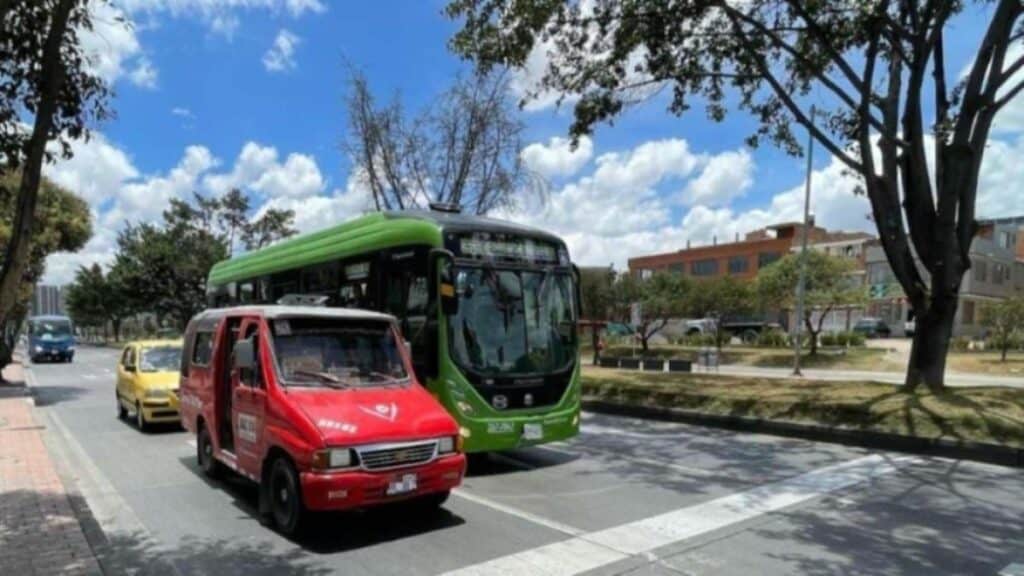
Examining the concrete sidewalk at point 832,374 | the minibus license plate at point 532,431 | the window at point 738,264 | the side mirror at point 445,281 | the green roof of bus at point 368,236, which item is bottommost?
the concrete sidewalk at point 832,374

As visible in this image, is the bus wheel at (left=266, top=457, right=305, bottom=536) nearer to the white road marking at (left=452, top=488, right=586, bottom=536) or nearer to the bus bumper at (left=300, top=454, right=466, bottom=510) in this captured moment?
the bus bumper at (left=300, top=454, right=466, bottom=510)

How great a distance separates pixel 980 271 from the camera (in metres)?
62.8

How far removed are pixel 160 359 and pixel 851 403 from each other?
12.8m

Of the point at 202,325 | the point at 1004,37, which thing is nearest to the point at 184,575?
the point at 202,325

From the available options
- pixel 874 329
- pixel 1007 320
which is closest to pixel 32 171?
pixel 1007 320

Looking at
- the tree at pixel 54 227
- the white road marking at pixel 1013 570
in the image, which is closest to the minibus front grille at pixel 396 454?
the white road marking at pixel 1013 570

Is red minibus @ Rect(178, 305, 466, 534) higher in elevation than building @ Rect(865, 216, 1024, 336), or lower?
lower

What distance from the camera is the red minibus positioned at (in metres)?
6.11

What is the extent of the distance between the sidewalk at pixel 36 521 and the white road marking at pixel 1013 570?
665cm

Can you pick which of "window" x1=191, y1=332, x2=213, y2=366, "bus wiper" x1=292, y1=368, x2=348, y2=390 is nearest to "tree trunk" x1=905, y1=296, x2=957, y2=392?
"bus wiper" x1=292, y1=368, x2=348, y2=390

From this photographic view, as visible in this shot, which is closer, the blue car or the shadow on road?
the shadow on road

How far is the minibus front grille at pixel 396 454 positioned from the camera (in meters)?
6.15

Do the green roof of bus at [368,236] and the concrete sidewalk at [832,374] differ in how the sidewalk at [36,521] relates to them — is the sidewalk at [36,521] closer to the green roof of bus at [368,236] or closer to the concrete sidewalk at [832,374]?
the green roof of bus at [368,236]

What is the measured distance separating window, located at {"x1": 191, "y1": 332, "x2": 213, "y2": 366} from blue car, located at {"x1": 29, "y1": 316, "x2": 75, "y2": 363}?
123 ft
